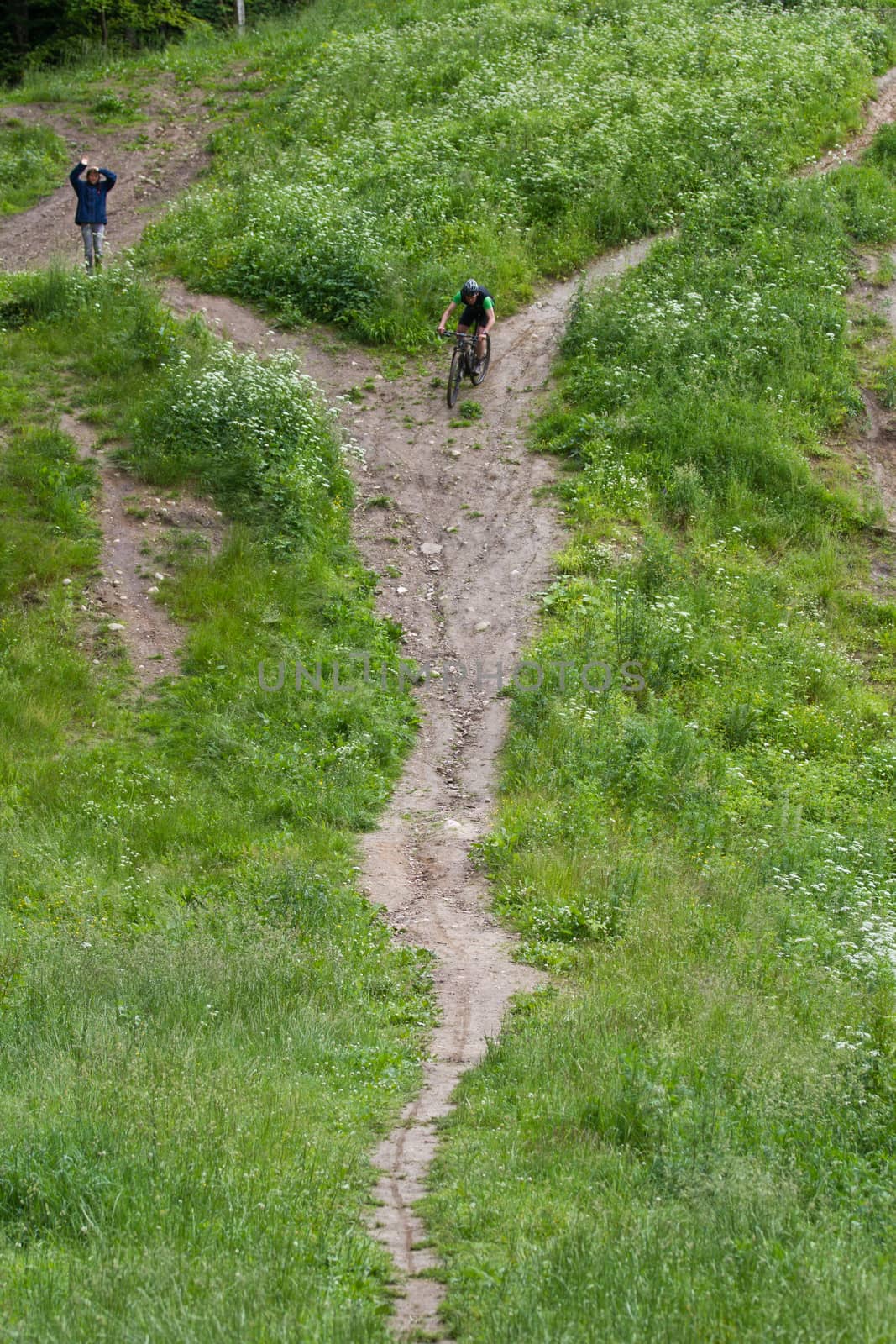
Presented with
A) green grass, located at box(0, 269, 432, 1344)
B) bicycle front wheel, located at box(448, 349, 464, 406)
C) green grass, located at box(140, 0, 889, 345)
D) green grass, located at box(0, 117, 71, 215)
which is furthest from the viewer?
green grass, located at box(0, 117, 71, 215)

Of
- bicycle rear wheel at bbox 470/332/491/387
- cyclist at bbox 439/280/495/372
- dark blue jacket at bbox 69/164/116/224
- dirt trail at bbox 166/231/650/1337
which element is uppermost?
dark blue jacket at bbox 69/164/116/224

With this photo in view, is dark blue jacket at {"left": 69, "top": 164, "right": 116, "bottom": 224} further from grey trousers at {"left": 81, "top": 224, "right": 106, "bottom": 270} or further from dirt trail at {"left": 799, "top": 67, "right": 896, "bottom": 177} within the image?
dirt trail at {"left": 799, "top": 67, "right": 896, "bottom": 177}

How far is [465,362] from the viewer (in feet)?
61.1

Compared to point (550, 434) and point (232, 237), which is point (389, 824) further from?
point (232, 237)

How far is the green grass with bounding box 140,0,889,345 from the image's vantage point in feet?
68.0

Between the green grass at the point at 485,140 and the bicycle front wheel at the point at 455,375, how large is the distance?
1743mm

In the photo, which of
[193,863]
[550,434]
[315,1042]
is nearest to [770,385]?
[550,434]

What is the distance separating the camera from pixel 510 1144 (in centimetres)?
573

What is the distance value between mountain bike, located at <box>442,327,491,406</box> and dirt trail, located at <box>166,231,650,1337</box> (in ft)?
0.86

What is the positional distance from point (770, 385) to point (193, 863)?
39.8 ft

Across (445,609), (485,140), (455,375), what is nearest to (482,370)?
(455,375)

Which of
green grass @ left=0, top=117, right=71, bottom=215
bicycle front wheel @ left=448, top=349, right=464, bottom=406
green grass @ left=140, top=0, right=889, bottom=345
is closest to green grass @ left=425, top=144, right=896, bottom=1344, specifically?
bicycle front wheel @ left=448, top=349, right=464, bottom=406

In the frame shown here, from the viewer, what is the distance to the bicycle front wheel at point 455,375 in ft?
60.1

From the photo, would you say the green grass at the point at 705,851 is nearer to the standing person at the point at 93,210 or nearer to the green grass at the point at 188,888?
the green grass at the point at 188,888
